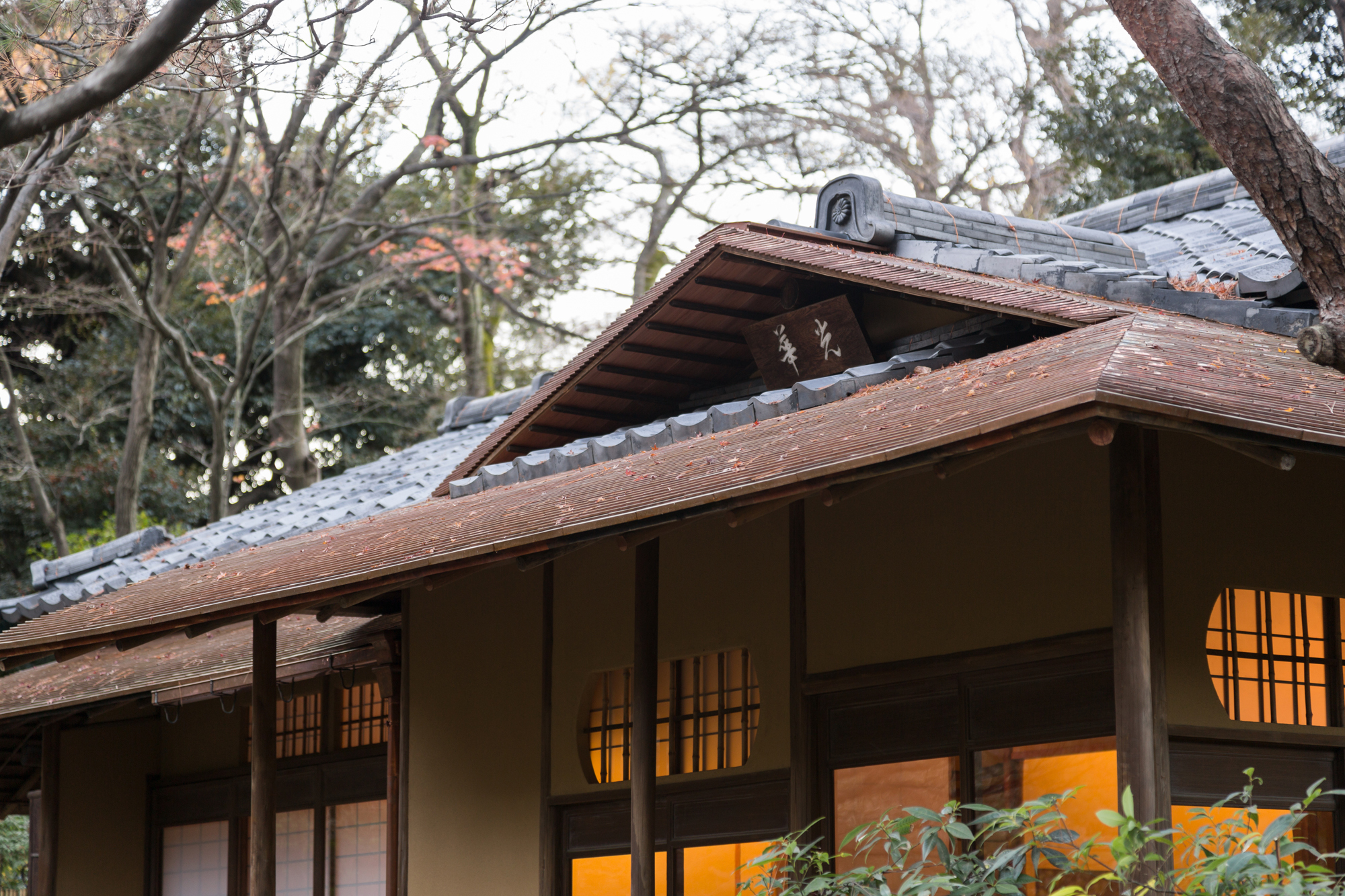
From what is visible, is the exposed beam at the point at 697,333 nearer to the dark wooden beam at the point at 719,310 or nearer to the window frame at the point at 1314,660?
the dark wooden beam at the point at 719,310

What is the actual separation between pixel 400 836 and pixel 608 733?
1.78 metres

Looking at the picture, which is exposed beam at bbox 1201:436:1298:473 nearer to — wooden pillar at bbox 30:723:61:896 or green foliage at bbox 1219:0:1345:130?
wooden pillar at bbox 30:723:61:896

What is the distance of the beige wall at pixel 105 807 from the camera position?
12328 mm

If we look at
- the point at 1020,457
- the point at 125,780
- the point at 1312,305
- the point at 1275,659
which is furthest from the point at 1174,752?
the point at 125,780

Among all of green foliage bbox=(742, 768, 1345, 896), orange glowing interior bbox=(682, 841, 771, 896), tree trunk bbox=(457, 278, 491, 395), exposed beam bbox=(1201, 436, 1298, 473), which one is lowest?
orange glowing interior bbox=(682, 841, 771, 896)

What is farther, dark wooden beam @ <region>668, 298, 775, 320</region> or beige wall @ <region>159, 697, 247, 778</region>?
beige wall @ <region>159, 697, 247, 778</region>

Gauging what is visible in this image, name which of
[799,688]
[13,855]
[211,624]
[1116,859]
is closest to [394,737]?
[211,624]

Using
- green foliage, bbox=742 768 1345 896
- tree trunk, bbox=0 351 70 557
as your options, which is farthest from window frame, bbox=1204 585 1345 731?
tree trunk, bbox=0 351 70 557

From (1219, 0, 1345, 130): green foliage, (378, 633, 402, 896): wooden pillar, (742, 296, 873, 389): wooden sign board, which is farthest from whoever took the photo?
(1219, 0, 1345, 130): green foliage

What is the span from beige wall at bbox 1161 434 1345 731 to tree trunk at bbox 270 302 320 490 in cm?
1502

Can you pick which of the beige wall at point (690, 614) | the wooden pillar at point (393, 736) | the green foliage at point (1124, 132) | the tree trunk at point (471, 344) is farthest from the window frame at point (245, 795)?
the green foliage at point (1124, 132)

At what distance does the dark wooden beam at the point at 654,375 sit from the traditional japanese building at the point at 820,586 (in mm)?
24

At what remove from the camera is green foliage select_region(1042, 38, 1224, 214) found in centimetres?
1680

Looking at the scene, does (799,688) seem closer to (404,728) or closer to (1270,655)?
(1270,655)
